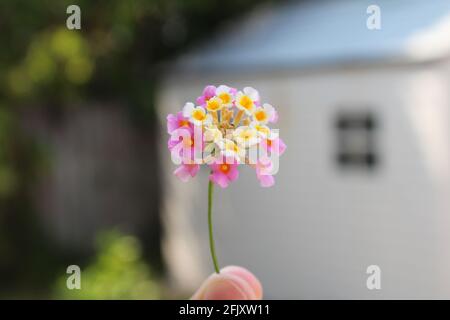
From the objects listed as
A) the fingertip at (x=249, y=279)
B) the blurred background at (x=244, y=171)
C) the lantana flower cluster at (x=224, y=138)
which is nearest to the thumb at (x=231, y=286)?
the fingertip at (x=249, y=279)

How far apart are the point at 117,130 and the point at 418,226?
2.91 meters

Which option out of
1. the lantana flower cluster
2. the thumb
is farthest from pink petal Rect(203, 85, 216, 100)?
the thumb

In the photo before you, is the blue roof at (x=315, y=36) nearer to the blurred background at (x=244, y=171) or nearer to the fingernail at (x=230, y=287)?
the blurred background at (x=244, y=171)

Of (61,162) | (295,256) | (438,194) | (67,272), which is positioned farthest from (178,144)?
(61,162)

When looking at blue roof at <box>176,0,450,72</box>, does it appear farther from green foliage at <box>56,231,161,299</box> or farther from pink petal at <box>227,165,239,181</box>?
pink petal at <box>227,165,239,181</box>

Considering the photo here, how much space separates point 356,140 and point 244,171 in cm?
86

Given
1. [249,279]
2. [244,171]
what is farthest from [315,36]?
[249,279]

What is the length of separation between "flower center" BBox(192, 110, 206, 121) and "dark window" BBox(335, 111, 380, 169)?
4097 mm

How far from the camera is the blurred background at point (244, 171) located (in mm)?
4664

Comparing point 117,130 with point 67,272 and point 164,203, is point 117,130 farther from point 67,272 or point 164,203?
point 67,272

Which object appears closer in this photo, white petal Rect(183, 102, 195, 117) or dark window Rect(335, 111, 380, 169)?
white petal Rect(183, 102, 195, 117)

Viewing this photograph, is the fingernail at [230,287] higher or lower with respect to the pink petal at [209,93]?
lower

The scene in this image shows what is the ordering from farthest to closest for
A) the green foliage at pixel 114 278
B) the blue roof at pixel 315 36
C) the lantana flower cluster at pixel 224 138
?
the green foliage at pixel 114 278 → the blue roof at pixel 315 36 → the lantana flower cluster at pixel 224 138

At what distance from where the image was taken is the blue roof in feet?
15.4
